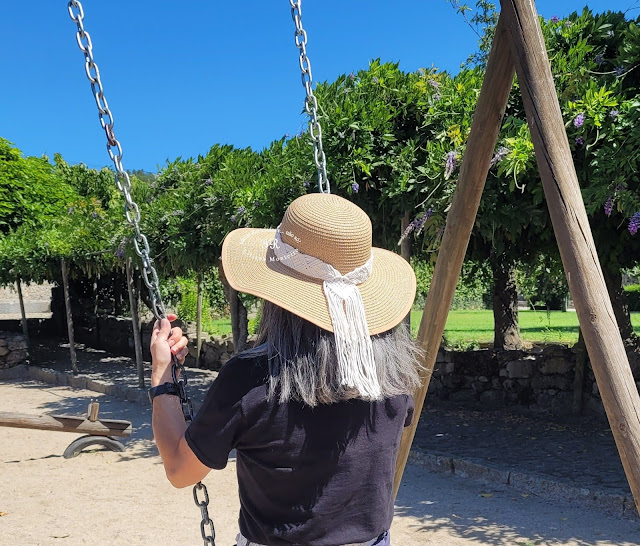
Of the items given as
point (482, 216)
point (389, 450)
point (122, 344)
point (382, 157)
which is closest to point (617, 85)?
point (482, 216)

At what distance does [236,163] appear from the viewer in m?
8.22

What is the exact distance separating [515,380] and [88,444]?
5378 millimetres

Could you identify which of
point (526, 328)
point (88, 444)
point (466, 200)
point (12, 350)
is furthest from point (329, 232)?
point (526, 328)

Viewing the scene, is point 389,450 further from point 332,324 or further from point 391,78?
point 391,78

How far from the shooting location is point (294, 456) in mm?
1461

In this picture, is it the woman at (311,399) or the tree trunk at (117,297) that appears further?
the tree trunk at (117,297)

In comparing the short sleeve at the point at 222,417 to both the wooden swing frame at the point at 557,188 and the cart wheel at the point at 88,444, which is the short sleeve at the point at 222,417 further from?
the cart wheel at the point at 88,444

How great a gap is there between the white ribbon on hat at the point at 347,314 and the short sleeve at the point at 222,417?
21 centimetres

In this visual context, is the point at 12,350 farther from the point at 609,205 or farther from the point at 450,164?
the point at 609,205

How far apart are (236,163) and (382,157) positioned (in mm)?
2843

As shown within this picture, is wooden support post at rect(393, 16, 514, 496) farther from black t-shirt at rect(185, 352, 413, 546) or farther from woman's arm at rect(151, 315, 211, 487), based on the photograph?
woman's arm at rect(151, 315, 211, 487)

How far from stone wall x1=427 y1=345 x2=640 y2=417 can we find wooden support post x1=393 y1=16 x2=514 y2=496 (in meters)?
6.05

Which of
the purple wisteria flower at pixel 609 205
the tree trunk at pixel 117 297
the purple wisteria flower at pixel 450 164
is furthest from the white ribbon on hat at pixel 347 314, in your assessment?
the tree trunk at pixel 117 297

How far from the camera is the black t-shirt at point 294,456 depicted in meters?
1.44
